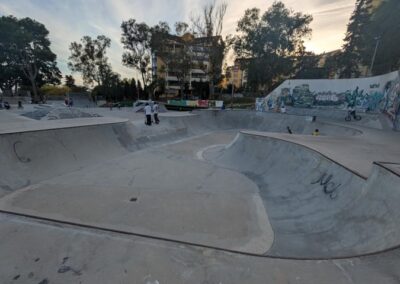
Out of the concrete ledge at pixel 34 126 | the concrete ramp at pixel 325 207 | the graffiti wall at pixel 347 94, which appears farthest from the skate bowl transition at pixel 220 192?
the graffiti wall at pixel 347 94

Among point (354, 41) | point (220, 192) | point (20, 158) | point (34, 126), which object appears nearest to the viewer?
point (220, 192)

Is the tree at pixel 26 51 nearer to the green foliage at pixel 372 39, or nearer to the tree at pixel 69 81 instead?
the tree at pixel 69 81

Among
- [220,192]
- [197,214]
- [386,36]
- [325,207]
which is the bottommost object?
[220,192]

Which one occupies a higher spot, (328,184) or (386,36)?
(386,36)

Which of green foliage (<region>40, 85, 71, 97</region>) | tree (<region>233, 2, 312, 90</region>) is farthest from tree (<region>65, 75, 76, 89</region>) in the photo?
tree (<region>233, 2, 312, 90</region>)

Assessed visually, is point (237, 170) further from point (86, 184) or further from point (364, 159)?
point (86, 184)

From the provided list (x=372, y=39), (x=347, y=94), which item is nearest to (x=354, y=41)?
(x=372, y=39)

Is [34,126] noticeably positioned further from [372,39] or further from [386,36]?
[372,39]

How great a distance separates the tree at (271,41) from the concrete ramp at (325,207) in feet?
111

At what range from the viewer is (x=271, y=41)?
34750 millimetres

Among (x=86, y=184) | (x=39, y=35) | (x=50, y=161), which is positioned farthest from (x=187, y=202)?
(x=39, y=35)

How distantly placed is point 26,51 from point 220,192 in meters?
51.2

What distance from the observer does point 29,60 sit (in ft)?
129

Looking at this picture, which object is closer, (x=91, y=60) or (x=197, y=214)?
(x=197, y=214)
